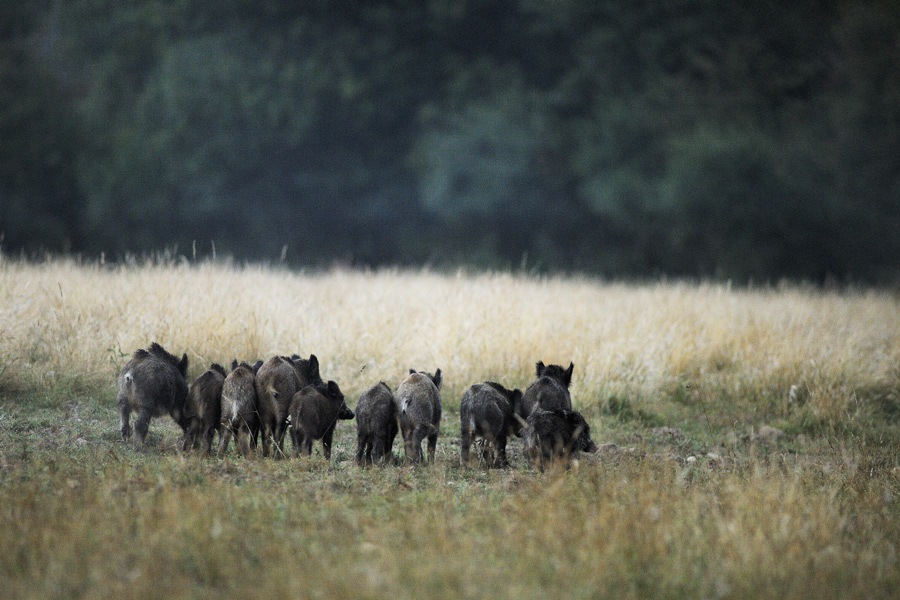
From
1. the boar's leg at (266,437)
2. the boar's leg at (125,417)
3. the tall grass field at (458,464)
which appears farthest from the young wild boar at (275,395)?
the boar's leg at (125,417)

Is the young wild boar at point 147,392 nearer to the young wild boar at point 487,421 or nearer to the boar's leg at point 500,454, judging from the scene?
the young wild boar at point 487,421

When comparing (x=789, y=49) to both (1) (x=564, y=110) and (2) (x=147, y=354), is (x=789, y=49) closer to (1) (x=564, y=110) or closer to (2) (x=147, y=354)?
(1) (x=564, y=110)

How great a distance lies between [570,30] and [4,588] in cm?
3286

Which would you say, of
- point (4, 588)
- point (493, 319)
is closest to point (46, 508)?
point (4, 588)

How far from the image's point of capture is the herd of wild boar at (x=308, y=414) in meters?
7.46

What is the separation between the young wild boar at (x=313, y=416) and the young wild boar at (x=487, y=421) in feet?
3.18

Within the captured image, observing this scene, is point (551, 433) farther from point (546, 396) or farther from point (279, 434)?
point (279, 434)

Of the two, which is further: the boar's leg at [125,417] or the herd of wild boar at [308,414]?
the boar's leg at [125,417]

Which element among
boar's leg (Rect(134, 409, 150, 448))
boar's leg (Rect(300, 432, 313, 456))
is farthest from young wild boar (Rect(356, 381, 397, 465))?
boar's leg (Rect(134, 409, 150, 448))

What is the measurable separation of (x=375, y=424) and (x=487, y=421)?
827 mm

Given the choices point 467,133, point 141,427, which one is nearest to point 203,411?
point 141,427

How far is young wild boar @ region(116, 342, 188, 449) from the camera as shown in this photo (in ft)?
24.9

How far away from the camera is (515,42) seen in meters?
36.6

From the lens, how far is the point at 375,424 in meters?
7.50
